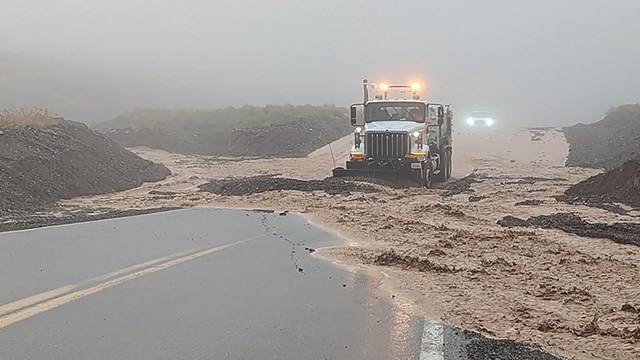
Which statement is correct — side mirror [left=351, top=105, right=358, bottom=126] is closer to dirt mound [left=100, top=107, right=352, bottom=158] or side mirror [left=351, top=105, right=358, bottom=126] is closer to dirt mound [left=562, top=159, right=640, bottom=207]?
dirt mound [left=562, top=159, right=640, bottom=207]

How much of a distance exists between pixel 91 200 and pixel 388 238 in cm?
1145

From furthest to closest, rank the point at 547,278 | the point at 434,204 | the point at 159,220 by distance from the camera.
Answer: the point at 434,204 < the point at 159,220 < the point at 547,278

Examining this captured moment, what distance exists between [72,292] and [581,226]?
888cm

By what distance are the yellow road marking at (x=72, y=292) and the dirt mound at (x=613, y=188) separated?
34.9ft

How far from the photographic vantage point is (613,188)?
16.6m

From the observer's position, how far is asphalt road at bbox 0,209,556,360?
521 cm

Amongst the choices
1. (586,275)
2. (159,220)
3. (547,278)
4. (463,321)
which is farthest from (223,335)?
(159,220)

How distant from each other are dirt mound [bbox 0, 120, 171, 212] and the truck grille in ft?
29.0

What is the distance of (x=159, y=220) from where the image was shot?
1384 cm

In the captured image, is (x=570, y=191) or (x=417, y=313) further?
(x=570, y=191)

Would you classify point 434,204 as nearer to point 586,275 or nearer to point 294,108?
point 586,275

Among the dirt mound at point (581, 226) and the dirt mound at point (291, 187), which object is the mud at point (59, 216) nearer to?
the dirt mound at point (291, 187)

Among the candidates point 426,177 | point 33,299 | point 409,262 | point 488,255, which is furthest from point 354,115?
point 33,299

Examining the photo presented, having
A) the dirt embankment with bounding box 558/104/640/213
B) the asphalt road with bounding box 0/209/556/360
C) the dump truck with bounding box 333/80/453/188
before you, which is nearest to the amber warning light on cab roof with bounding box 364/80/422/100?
the dump truck with bounding box 333/80/453/188
